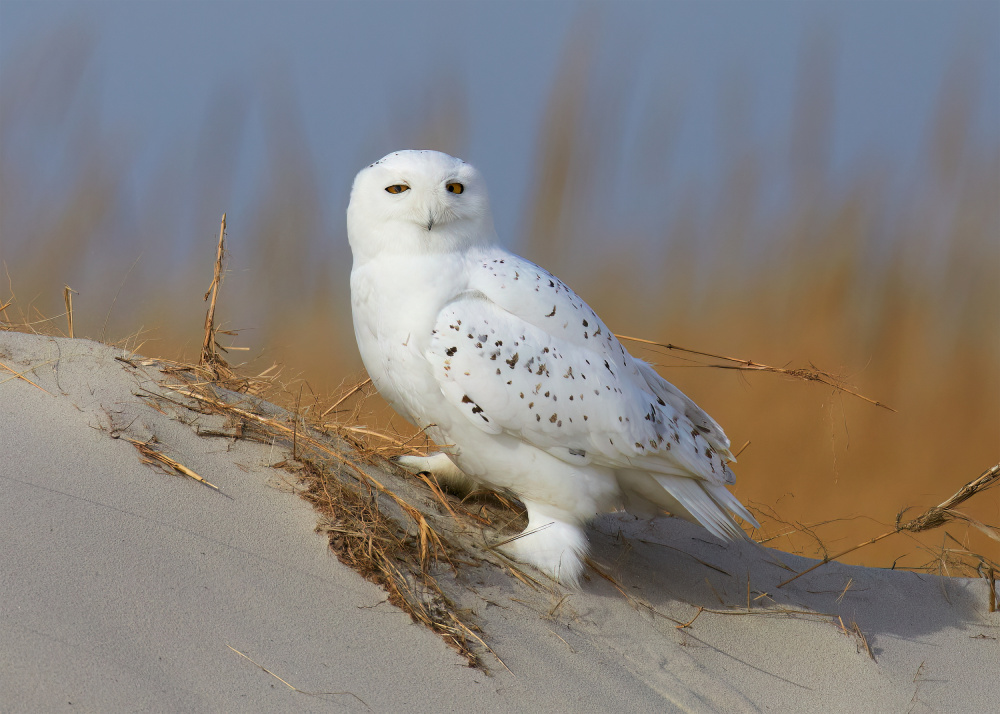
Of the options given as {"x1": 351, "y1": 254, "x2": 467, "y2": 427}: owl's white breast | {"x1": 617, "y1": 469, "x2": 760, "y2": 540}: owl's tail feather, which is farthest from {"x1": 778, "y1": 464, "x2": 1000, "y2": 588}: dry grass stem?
{"x1": 351, "y1": 254, "x2": 467, "y2": 427}: owl's white breast

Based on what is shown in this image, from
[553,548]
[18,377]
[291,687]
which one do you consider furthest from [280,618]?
[18,377]

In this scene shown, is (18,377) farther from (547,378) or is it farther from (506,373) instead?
(547,378)

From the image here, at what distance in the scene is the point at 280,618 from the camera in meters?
2.27

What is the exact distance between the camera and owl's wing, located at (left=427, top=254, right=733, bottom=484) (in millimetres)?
3090

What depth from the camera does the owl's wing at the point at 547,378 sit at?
3090 millimetres

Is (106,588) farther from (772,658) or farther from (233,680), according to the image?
(772,658)

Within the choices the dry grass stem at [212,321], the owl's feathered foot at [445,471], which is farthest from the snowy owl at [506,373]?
the dry grass stem at [212,321]

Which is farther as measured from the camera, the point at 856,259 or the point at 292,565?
the point at 856,259

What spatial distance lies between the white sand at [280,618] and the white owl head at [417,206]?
0.97 m

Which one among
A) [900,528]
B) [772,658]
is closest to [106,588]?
[772,658]

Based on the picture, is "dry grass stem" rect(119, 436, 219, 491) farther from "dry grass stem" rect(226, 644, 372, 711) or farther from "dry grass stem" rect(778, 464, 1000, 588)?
"dry grass stem" rect(778, 464, 1000, 588)

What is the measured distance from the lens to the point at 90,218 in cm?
601

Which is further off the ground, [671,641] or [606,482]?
[606,482]

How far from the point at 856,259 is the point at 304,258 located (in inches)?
177
